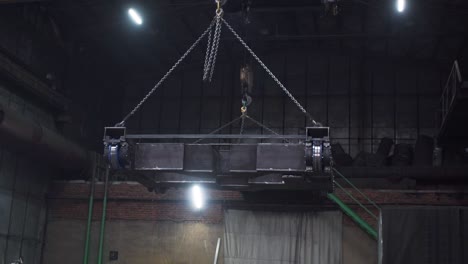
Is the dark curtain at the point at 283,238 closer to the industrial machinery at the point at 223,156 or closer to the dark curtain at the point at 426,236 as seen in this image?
the dark curtain at the point at 426,236

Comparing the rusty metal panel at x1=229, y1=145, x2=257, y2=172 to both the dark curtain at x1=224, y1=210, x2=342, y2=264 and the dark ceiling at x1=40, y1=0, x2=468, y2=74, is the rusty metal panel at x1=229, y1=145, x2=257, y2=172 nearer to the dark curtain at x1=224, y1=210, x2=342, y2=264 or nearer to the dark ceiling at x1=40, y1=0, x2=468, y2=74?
the dark curtain at x1=224, y1=210, x2=342, y2=264

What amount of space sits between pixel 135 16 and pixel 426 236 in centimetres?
1107

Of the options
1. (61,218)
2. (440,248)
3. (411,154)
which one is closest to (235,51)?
(411,154)

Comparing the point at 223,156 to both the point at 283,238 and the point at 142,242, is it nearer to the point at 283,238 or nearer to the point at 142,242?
the point at 283,238

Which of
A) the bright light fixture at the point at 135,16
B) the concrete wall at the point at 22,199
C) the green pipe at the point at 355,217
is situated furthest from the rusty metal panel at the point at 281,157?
the bright light fixture at the point at 135,16

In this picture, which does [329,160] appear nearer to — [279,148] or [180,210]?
[279,148]

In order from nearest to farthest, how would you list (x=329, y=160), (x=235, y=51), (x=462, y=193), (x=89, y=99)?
(x=329, y=160) < (x=462, y=193) < (x=89, y=99) < (x=235, y=51)

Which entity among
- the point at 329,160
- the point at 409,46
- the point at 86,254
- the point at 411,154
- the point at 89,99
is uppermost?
the point at 409,46

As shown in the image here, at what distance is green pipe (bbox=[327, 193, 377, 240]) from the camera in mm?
16125

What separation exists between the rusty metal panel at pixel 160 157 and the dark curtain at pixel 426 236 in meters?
4.99

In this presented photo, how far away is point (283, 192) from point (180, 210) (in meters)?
3.30

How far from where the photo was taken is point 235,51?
23.2 m

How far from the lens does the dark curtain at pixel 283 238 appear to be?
16625mm

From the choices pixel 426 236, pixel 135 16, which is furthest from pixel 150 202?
pixel 426 236
